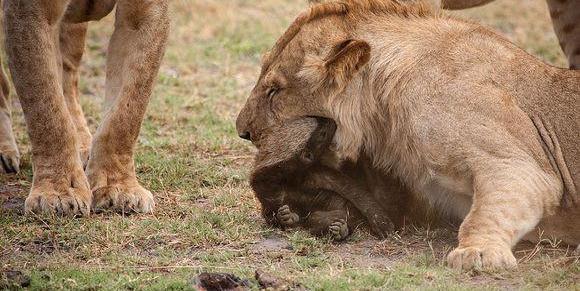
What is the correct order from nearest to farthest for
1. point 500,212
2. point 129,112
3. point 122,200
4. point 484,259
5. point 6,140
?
point 484,259, point 500,212, point 122,200, point 129,112, point 6,140

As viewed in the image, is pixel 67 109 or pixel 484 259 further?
pixel 67 109

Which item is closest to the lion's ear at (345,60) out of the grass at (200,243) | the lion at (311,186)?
the lion at (311,186)

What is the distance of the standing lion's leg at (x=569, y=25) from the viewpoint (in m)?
6.31

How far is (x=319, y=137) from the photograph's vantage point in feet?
15.6

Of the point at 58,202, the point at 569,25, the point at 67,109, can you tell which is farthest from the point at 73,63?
the point at 569,25

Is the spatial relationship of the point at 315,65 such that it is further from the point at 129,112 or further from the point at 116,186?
the point at 116,186

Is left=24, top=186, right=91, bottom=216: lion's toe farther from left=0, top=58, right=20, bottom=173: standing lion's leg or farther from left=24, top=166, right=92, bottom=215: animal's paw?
left=0, top=58, right=20, bottom=173: standing lion's leg

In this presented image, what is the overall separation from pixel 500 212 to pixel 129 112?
1.93m

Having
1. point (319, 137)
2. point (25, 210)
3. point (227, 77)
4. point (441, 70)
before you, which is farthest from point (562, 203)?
point (227, 77)

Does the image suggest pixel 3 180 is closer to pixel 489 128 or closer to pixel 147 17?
pixel 147 17

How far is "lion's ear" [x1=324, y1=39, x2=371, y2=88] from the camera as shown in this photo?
15.3 ft

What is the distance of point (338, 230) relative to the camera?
4.62m

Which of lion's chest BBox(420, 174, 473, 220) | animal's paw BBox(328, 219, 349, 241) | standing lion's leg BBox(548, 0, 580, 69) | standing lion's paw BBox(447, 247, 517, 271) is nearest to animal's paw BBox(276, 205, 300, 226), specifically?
animal's paw BBox(328, 219, 349, 241)

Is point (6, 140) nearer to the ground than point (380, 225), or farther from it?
nearer to the ground
